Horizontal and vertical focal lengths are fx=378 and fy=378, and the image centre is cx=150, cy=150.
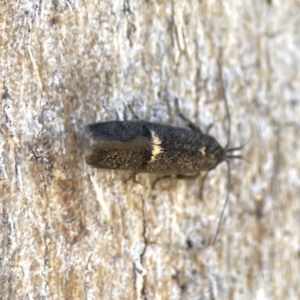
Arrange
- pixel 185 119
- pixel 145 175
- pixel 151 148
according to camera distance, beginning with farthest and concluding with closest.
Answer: pixel 185 119 → pixel 145 175 → pixel 151 148

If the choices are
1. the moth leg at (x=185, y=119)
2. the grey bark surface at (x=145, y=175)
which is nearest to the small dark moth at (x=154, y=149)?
the moth leg at (x=185, y=119)

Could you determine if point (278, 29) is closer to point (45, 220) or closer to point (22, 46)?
point (22, 46)

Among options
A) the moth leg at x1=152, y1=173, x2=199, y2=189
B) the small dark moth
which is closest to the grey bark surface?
the moth leg at x1=152, y1=173, x2=199, y2=189

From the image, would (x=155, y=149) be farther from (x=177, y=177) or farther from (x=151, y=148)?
(x=177, y=177)

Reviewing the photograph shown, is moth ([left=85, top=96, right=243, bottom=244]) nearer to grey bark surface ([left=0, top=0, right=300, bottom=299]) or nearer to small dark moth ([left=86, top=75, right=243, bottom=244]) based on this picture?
small dark moth ([left=86, top=75, right=243, bottom=244])

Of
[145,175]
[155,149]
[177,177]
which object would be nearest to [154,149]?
[155,149]

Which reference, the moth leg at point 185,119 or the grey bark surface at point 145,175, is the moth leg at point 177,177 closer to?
the grey bark surface at point 145,175

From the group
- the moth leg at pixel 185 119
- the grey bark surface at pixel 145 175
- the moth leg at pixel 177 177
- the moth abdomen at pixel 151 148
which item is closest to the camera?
the moth abdomen at pixel 151 148

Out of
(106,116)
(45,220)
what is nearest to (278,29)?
(106,116)

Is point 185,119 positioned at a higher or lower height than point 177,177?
higher

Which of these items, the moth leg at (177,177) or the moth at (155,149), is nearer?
the moth at (155,149)
